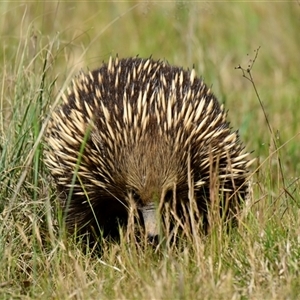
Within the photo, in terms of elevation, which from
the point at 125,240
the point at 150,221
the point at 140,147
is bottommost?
the point at 125,240

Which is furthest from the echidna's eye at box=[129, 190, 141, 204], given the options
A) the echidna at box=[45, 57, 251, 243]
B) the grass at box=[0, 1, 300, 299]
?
the grass at box=[0, 1, 300, 299]

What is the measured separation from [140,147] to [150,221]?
0.34 meters

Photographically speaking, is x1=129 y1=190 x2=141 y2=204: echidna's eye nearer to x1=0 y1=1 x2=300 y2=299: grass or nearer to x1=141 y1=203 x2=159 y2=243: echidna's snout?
x1=141 y1=203 x2=159 y2=243: echidna's snout

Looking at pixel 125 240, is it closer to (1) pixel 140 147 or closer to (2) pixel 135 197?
(2) pixel 135 197

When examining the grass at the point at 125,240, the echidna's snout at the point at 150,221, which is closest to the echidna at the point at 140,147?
the echidna's snout at the point at 150,221

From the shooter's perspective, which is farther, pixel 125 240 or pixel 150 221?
pixel 125 240

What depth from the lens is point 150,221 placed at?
3768mm

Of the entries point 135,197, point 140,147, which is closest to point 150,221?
point 135,197

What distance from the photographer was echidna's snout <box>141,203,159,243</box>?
146 inches

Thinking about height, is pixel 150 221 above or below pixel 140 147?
below

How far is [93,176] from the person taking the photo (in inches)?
161

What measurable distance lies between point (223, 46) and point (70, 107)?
3670mm

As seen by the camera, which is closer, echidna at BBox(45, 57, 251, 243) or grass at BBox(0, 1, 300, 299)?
grass at BBox(0, 1, 300, 299)

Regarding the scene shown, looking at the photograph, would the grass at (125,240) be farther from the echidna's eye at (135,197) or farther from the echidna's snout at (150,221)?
the echidna's eye at (135,197)
